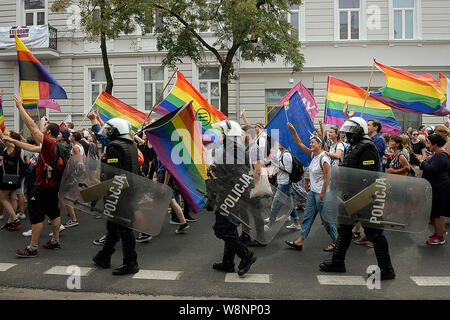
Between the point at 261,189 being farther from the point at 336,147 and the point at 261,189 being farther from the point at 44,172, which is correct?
the point at 44,172

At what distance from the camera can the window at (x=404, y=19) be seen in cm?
1895

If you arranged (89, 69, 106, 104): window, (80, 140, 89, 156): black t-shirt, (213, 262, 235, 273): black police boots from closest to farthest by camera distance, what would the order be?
(213, 262, 235, 273): black police boots < (80, 140, 89, 156): black t-shirt < (89, 69, 106, 104): window

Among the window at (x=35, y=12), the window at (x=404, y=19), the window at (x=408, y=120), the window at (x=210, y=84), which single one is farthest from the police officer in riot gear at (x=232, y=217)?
the window at (x=35, y=12)

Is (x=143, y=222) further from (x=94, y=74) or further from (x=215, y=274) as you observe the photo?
(x=94, y=74)

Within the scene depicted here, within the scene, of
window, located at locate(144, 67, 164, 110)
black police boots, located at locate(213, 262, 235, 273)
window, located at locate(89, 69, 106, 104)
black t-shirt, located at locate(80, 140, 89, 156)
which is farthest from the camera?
window, located at locate(89, 69, 106, 104)

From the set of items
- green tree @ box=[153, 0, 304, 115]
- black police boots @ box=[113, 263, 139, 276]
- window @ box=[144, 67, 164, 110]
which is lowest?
black police boots @ box=[113, 263, 139, 276]

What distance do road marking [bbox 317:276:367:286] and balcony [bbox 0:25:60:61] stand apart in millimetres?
18313

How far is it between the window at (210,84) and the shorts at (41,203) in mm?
14414

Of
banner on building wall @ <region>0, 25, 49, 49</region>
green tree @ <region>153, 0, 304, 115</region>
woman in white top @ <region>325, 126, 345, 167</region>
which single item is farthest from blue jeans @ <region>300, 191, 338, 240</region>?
banner on building wall @ <region>0, 25, 49, 49</region>

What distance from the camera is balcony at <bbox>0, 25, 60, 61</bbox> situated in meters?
19.5

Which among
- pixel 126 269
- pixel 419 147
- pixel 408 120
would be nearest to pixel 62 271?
pixel 126 269

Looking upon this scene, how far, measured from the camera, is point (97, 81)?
20.7 meters

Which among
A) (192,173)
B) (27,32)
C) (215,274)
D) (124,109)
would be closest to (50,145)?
(192,173)

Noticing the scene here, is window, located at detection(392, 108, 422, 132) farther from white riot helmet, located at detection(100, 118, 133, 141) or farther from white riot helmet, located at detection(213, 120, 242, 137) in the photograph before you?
white riot helmet, located at detection(100, 118, 133, 141)
